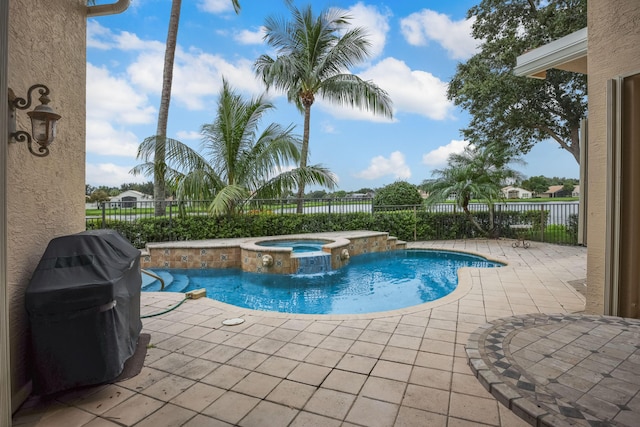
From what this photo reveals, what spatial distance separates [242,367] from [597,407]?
2537 mm

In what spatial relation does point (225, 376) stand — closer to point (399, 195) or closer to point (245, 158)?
point (245, 158)

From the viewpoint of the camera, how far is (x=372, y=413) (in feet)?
6.88

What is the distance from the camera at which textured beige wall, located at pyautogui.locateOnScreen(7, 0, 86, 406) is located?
7.30ft

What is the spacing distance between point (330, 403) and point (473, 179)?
10.7 meters

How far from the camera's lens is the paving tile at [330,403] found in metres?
2.12

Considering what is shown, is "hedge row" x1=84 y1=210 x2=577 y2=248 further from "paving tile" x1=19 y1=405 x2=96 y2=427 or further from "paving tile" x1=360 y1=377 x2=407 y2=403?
"paving tile" x1=360 y1=377 x2=407 y2=403

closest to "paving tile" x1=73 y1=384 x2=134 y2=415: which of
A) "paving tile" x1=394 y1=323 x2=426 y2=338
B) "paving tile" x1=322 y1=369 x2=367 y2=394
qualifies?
"paving tile" x1=322 y1=369 x2=367 y2=394

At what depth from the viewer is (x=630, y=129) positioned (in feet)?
11.6

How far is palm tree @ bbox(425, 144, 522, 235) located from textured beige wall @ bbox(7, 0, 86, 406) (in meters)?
10.3

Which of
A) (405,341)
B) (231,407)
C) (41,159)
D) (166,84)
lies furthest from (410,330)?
(166,84)

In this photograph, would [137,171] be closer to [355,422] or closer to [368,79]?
[368,79]

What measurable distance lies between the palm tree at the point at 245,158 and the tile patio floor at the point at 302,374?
6116mm

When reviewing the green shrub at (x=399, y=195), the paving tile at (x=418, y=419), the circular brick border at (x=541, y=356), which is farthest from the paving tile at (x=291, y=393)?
the green shrub at (x=399, y=195)

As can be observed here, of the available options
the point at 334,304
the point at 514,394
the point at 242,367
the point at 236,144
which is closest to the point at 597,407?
the point at 514,394
